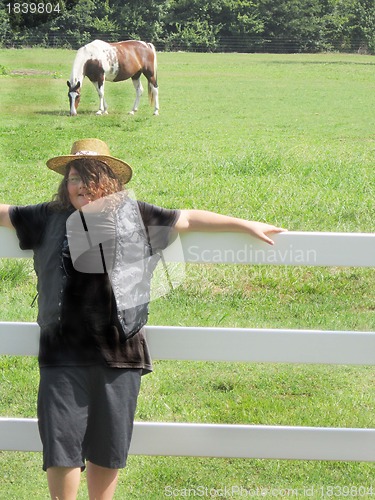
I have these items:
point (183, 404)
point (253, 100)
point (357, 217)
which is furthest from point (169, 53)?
point (183, 404)

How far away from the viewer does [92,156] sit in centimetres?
225

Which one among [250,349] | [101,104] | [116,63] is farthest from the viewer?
[116,63]

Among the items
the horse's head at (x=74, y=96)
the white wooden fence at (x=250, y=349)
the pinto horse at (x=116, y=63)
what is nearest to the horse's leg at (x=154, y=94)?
the pinto horse at (x=116, y=63)

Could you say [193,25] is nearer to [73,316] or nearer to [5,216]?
[5,216]

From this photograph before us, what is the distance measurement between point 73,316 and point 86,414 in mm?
228

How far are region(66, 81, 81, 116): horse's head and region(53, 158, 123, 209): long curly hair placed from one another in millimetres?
11602

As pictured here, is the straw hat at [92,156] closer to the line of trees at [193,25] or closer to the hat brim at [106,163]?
the hat brim at [106,163]

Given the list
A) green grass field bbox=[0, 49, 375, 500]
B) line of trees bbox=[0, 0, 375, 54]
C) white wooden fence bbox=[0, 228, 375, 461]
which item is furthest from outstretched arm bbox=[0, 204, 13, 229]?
line of trees bbox=[0, 0, 375, 54]

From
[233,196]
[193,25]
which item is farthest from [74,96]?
[233,196]

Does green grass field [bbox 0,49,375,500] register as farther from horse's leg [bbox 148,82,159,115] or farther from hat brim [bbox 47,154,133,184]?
hat brim [bbox 47,154,133,184]

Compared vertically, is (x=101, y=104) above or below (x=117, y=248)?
below

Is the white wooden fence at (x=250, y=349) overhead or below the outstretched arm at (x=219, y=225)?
below

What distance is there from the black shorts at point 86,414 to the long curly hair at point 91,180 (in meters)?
0.41

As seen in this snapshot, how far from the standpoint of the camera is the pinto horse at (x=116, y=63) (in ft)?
50.5
